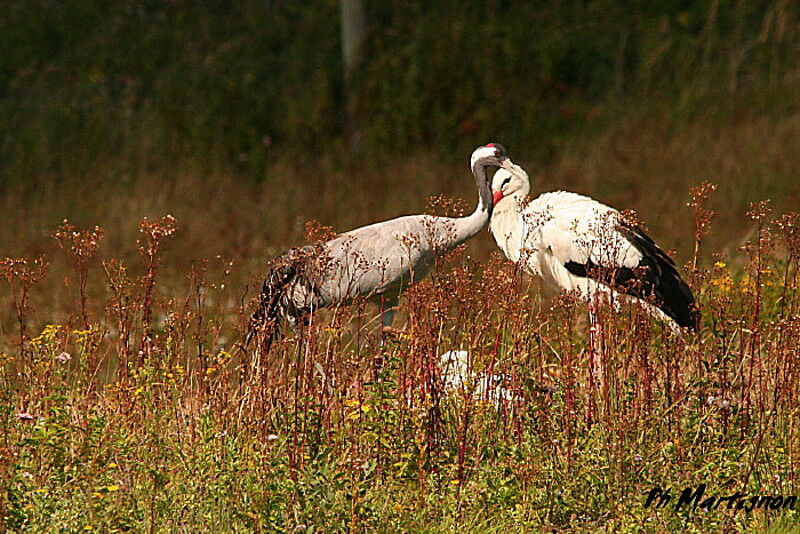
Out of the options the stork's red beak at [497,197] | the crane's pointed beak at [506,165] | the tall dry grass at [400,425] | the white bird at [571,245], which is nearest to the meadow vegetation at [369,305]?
the tall dry grass at [400,425]

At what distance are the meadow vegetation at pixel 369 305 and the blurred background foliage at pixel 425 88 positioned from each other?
4 cm

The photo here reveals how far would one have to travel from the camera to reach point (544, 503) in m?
5.33

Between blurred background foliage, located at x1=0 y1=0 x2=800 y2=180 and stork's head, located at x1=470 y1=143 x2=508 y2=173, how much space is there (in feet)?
20.2

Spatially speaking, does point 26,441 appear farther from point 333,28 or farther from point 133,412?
point 333,28

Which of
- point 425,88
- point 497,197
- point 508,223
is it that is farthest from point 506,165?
point 425,88

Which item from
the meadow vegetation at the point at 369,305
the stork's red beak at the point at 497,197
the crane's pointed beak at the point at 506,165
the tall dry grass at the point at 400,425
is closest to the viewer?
the tall dry grass at the point at 400,425

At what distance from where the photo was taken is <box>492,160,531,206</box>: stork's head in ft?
29.5

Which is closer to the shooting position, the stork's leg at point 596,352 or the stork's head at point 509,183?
the stork's leg at point 596,352

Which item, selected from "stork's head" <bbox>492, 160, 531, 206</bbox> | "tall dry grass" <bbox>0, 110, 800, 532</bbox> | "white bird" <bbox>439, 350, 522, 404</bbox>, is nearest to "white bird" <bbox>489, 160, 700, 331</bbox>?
"stork's head" <bbox>492, 160, 531, 206</bbox>

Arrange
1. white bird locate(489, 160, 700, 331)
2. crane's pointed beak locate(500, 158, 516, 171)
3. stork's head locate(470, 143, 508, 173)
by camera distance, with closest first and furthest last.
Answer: white bird locate(489, 160, 700, 331) < stork's head locate(470, 143, 508, 173) < crane's pointed beak locate(500, 158, 516, 171)

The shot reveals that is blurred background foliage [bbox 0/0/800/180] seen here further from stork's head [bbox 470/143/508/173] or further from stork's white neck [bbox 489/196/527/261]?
stork's head [bbox 470/143/508/173]

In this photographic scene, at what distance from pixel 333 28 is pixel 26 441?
501 inches

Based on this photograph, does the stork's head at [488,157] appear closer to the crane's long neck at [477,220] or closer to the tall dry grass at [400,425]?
the crane's long neck at [477,220]

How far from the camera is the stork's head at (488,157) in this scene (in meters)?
8.73
